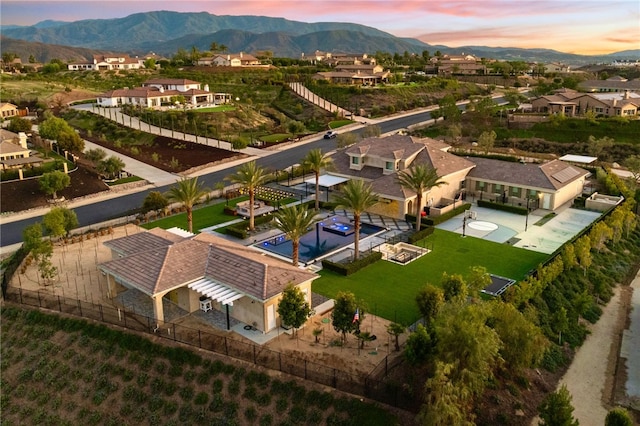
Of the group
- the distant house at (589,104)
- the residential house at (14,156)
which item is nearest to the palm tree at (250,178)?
the residential house at (14,156)

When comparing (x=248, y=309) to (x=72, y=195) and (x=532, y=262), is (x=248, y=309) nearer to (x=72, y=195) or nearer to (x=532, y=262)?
(x=532, y=262)

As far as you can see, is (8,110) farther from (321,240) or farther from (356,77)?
(356,77)

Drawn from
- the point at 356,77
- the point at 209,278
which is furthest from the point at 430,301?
the point at 356,77

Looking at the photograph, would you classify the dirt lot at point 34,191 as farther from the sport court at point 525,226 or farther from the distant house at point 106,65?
the distant house at point 106,65

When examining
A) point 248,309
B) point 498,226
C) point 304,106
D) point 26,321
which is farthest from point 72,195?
point 304,106

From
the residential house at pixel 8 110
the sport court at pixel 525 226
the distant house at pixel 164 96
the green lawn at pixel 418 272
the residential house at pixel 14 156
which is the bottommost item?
the green lawn at pixel 418 272
